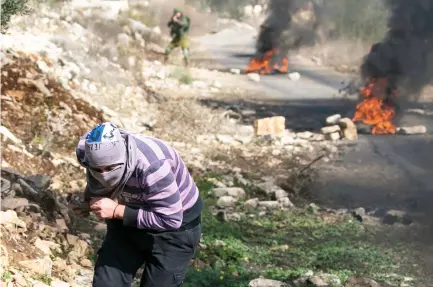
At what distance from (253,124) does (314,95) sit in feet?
15.7

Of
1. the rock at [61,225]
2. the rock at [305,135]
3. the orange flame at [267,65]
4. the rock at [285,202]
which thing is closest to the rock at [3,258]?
the rock at [61,225]

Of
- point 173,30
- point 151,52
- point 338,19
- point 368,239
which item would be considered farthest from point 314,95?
point 368,239

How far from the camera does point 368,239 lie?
7230mm

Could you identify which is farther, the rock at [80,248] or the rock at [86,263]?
the rock at [80,248]

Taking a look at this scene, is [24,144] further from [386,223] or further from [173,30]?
[173,30]

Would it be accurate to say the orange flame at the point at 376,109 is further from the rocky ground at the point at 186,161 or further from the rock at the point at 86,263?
the rock at the point at 86,263

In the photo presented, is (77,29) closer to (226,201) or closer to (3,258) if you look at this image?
(226,201)

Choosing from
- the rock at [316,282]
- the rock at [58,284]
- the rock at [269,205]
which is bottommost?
the rock at [269,205]

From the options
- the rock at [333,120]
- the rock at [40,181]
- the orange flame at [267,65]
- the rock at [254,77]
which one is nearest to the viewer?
the rock at [40,181]

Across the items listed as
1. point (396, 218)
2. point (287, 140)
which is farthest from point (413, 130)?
point (396, 218)

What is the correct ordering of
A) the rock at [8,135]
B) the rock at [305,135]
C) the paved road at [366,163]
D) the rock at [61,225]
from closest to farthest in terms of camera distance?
1. the rock at [61,225]
2. the rock at [8,135]
3. the paved road at [366,163]
4. the rock at [305,135]

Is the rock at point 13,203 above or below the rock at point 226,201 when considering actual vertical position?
above

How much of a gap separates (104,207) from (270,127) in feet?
30.4

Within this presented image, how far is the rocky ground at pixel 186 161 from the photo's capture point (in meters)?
5.35
